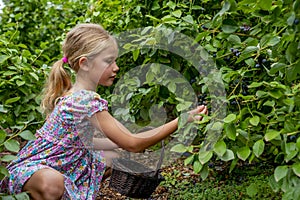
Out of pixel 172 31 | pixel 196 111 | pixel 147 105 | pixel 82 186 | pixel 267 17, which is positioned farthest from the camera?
pixel 147 105

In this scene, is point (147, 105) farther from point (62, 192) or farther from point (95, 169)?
point (62, 192)

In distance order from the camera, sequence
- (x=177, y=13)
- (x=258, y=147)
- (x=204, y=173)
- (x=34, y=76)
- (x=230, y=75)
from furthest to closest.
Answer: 1. (x=34, y=76)
2. (x=177, y=13)
3. (x=230, y=75)
4. (x=204, y=173)
5. (x=258, y=147)

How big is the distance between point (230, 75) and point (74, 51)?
78 cm

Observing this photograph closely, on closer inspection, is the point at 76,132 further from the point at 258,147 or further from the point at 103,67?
the point at 258,147

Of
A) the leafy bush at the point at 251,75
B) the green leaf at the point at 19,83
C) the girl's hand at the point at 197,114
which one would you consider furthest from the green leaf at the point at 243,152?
the green leaf at the point at 19,83

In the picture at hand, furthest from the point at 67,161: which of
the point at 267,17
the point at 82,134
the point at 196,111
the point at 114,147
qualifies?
the point at 267,17

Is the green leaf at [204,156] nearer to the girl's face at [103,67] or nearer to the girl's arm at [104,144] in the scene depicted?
the girl's face at [103,67]

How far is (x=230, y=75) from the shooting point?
1.86m

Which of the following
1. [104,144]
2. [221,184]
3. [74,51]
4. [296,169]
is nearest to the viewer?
[296,169]

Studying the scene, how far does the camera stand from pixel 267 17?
1.54 meters

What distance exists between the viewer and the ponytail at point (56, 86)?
231 centimetres

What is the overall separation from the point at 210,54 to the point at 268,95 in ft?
1.91

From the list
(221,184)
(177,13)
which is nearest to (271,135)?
(177,13)

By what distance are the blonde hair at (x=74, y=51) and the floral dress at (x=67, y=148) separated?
0.09 meters
